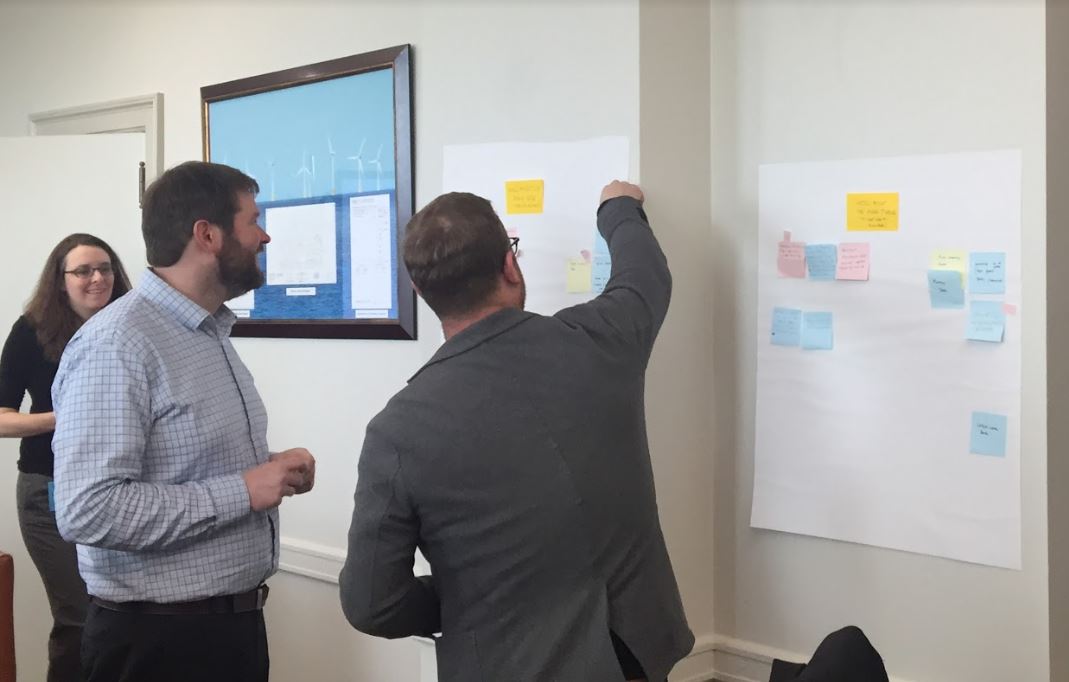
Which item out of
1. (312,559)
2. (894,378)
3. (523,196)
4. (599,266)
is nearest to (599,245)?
(599,266)

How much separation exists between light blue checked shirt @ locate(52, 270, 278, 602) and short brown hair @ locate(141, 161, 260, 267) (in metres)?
0.06

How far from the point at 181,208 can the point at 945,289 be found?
1.45 m

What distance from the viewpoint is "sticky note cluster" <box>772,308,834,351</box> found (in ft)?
6.33

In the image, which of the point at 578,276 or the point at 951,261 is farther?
the point at 578,276

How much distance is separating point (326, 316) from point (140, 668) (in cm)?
129

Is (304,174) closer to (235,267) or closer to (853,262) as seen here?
(235,267)

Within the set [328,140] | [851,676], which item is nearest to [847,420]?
[851,676]

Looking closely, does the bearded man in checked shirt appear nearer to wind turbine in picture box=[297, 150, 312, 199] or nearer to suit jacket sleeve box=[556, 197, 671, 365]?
suit jacket sleeve box=[556, 197, 671, 365]

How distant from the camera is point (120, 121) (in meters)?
3.21

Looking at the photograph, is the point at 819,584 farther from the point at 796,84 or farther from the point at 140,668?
the point at 140,668

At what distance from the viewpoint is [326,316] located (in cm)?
265

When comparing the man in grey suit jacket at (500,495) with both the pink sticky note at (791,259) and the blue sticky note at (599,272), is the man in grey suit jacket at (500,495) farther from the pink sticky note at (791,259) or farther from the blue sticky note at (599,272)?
the pink sticky note at (791,259)

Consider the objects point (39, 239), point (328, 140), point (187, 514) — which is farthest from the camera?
point (39, 239)

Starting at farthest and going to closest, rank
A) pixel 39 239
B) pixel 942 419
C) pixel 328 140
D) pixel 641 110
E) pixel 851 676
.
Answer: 1. pixel 39 239
2. pixel 328 140
3. pixel 641 110
4. pixel 942 419
5. pixel 851 676
